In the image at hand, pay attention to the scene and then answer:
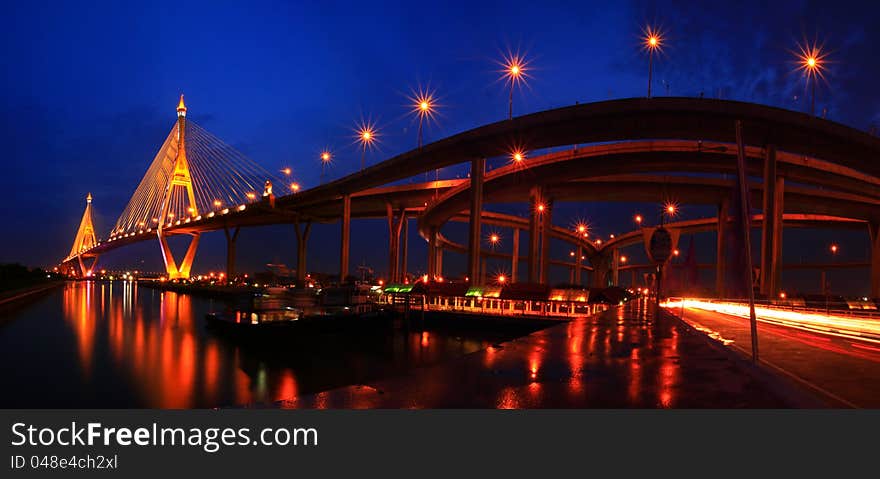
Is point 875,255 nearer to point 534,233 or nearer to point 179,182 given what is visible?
point 534,233

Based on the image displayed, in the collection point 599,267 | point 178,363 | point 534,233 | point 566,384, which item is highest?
point 534,233

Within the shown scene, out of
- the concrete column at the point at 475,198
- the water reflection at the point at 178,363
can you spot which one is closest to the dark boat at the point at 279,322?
the water reflection at the point at 178,363

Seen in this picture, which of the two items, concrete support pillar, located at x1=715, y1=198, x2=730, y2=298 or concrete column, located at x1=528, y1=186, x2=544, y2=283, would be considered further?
concrete support pillar, located at x1=715, y1=198, x2=730, y2=298

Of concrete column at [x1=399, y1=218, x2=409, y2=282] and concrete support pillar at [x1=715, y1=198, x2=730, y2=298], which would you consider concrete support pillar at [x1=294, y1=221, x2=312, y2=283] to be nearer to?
concrete column at [x1=399, y1=218, x2=409, y2=282]

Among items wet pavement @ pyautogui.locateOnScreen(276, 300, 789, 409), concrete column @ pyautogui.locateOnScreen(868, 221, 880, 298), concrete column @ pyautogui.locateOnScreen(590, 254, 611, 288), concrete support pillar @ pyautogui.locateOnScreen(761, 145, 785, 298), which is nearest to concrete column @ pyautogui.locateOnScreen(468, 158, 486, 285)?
concrete support pillar @ pyautogui.locateOnScreen(761, 145, 785, 298)

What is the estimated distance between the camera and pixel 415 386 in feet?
20.9

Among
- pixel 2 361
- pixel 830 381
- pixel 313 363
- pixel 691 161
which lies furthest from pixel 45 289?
pixel 830 381

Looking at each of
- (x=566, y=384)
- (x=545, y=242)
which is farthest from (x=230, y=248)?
(x=566, y=384)

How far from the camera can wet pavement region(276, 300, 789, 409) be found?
5738 millimetres

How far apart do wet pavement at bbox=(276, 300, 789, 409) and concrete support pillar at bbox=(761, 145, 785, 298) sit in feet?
108

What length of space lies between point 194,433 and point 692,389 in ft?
20.0

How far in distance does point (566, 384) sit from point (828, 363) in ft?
21.2

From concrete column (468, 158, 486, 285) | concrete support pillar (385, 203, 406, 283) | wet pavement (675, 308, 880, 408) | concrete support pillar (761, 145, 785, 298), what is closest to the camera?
wet pavement (675, 308, 880, 408)

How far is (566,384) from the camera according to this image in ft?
23.0
